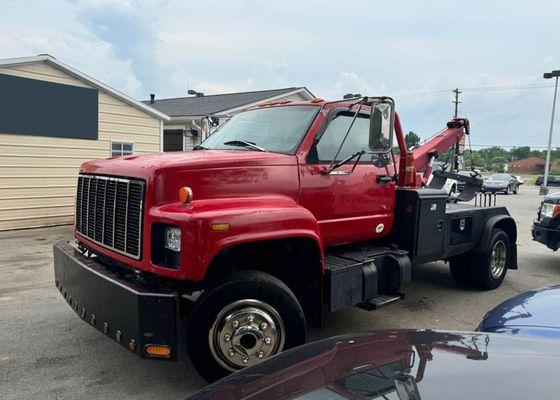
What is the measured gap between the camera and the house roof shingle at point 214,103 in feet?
58.0

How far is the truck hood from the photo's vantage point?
349 centimetres

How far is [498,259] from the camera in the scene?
6.82 m

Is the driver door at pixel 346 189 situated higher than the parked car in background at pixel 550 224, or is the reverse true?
the driver door at pixel 346 189

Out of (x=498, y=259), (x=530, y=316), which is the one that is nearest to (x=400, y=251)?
(x=530, y=316)

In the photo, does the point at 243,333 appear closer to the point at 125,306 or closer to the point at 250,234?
the point at 250,234

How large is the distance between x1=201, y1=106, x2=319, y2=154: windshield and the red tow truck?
0.02m

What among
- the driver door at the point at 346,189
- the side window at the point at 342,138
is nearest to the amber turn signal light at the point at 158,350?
the driver door at the point at 346,189

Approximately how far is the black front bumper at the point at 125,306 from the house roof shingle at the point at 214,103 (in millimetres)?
13608

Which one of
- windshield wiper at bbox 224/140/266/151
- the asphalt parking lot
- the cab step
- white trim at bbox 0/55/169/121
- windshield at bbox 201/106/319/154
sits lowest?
the asphalt parking lot

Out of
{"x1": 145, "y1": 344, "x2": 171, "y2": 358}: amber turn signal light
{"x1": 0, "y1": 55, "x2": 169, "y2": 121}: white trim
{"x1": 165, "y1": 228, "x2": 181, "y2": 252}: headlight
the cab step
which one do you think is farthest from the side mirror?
{"x1": 0, "y1": 55, "x2": 169, "y2": 121}: white trim

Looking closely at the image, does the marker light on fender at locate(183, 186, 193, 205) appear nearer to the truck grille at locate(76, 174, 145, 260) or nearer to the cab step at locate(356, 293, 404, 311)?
the truck grille at locate(76, 174, 145, 260)

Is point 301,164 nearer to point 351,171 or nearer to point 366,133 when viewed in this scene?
point 351,171

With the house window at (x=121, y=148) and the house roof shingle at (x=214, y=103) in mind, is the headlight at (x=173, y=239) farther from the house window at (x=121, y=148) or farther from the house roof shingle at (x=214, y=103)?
the house roof shingle at (x=214, y=103)

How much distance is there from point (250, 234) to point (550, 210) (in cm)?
638
